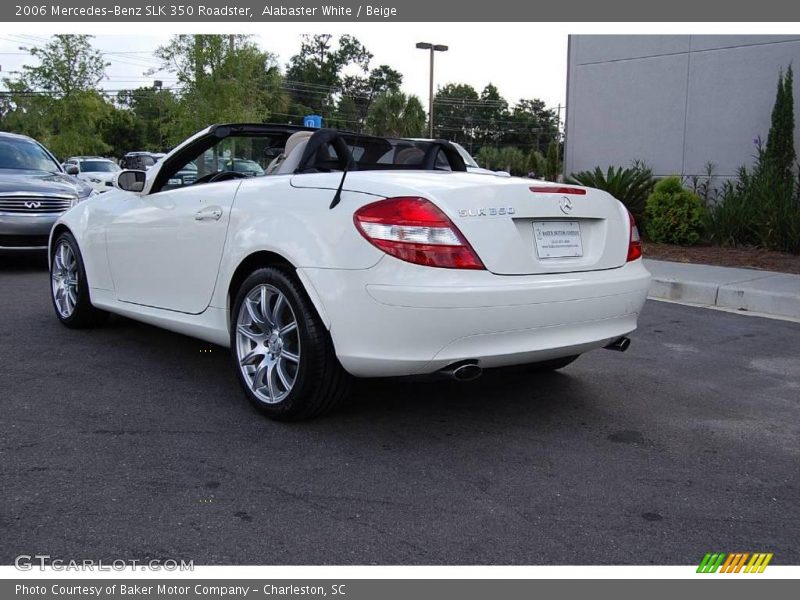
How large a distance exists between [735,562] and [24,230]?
341 inches

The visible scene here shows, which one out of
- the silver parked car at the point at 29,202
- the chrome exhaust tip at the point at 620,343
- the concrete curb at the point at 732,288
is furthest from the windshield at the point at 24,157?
the chrome exhaust tip at the point at 620,343

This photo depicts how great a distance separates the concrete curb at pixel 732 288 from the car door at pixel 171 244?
211 inches

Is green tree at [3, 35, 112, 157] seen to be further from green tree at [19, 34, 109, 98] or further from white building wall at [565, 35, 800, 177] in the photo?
white building wall at [565, 35, 800, 177]

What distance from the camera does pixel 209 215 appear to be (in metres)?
4.26

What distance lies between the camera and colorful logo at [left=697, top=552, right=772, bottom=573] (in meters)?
2.54

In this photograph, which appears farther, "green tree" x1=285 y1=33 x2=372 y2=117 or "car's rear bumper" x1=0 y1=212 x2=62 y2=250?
"green tree" x1=285 y1=33 x2=372 y2=117

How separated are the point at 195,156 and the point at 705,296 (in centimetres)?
535

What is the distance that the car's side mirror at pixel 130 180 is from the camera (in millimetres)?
5055

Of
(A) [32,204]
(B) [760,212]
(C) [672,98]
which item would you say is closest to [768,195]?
(B) [760,212]

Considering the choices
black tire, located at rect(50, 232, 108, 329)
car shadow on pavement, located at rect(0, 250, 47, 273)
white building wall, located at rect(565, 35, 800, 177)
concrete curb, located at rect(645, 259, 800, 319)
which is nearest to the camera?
black tire, located at rect(50, 232, 108, 329)

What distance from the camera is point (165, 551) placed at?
8.45ft

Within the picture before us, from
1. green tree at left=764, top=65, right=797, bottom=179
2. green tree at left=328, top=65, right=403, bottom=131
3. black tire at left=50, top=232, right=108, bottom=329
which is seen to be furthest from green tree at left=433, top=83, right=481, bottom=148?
black tire at left=50, top=232, right=108, bottom=329

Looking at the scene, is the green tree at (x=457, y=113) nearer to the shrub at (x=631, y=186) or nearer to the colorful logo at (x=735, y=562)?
the shrub at (x=631, y=186)

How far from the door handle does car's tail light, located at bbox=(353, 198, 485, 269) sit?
111 cm
